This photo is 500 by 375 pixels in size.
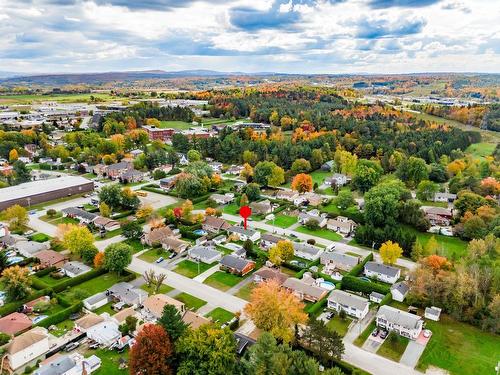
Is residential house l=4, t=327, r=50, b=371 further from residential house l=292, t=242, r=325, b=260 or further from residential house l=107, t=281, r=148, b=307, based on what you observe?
residential house l=292, t=242, r=325, b=260

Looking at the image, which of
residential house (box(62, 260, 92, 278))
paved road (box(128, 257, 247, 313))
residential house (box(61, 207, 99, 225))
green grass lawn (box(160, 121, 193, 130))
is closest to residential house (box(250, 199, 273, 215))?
paved road (box(128, 257, 247, 313))

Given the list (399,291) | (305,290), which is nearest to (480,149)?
(399,291)

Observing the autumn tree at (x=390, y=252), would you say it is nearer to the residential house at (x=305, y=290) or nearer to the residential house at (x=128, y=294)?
the residential house at (x=305, y=290)

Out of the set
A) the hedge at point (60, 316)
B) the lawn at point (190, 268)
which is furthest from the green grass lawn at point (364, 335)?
the hedge at point (60, 316)

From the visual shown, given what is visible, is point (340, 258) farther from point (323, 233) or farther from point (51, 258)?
point (51, 258)

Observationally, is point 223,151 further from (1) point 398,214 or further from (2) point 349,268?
(2) point 349,268
